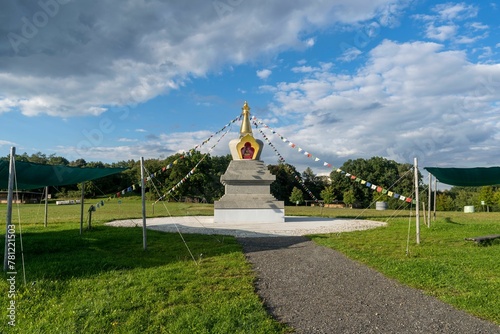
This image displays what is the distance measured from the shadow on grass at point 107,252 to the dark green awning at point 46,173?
70.8 inches

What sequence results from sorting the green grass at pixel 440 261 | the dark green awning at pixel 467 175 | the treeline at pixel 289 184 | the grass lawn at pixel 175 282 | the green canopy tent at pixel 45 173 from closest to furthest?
the grass lawn at pixel 175 282 → the green grass at pixel 440 261 → the green canopy tent at pixel 45 173 → the dark green awning at pixel 467 175 → the treeline at pixel 289 184

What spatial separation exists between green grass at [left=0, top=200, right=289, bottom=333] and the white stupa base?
759 centimetres

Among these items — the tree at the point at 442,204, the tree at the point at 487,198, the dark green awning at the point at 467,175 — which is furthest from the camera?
the tree at the point at 442,204

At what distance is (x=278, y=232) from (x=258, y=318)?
903cm

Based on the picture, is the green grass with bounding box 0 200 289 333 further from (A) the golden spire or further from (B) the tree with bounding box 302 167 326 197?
(B) the tree with bounding box 302 167 326 197

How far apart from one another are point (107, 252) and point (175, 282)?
12.7 ft

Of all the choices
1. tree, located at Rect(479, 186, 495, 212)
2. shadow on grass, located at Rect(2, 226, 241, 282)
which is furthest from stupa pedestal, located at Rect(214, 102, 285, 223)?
tree, located at Rect(479, 186, 495, 212)

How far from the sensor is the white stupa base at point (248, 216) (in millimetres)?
17672

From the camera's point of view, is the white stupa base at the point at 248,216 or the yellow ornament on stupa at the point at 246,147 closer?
the white stupa base at the point at 248,216

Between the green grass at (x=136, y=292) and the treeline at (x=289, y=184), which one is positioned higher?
the treeline at (x=289, y=184)

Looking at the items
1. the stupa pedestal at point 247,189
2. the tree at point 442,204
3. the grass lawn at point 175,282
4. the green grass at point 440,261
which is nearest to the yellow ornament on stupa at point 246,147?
the stupa pedestal at point 247,189

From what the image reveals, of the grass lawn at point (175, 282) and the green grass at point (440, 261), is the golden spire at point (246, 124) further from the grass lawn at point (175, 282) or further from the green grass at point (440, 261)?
the grass lawn at point (175, 282)

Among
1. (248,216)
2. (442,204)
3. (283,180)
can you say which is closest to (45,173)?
(248,216)

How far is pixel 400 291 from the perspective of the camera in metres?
6.24
